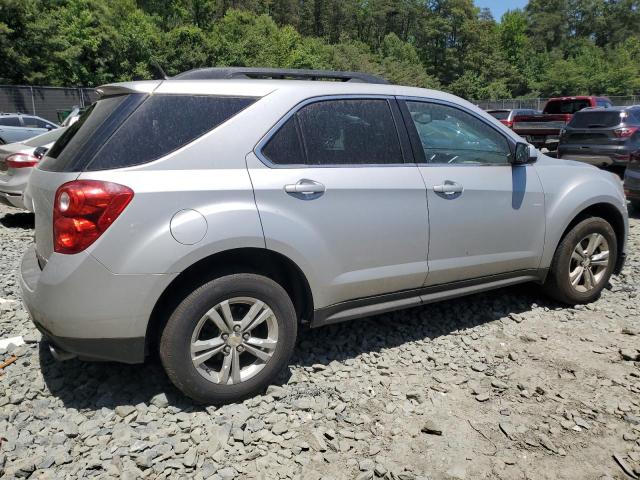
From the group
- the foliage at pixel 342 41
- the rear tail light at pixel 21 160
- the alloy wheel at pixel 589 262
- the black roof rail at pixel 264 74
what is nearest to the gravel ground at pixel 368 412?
the alloy wheel at pixel 589 262

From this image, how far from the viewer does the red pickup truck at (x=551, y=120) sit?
708 inches

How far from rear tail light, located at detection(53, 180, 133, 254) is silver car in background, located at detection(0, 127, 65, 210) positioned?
5.19 m

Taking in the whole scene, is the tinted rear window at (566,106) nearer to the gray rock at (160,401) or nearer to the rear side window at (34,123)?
the rear side window at (34,123)

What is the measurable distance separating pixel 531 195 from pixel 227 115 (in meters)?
2.31

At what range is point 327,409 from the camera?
9.98 feet

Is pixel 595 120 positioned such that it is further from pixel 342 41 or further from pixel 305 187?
pixel 342 41

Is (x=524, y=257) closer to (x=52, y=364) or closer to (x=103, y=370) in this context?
(x=103, y=370)

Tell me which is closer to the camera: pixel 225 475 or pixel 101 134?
pixel 225 475

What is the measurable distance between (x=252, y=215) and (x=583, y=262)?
2957 mm

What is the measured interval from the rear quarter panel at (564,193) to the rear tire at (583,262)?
110 mm

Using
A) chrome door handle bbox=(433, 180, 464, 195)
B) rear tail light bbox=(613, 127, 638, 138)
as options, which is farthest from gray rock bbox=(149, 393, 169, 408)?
rear tail light bbox=(613, 127, 638, 138)

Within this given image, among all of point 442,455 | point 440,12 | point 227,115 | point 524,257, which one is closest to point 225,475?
point 442,455

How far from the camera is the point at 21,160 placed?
722 centimetres

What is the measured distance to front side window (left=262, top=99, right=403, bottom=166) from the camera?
3.08 meters
